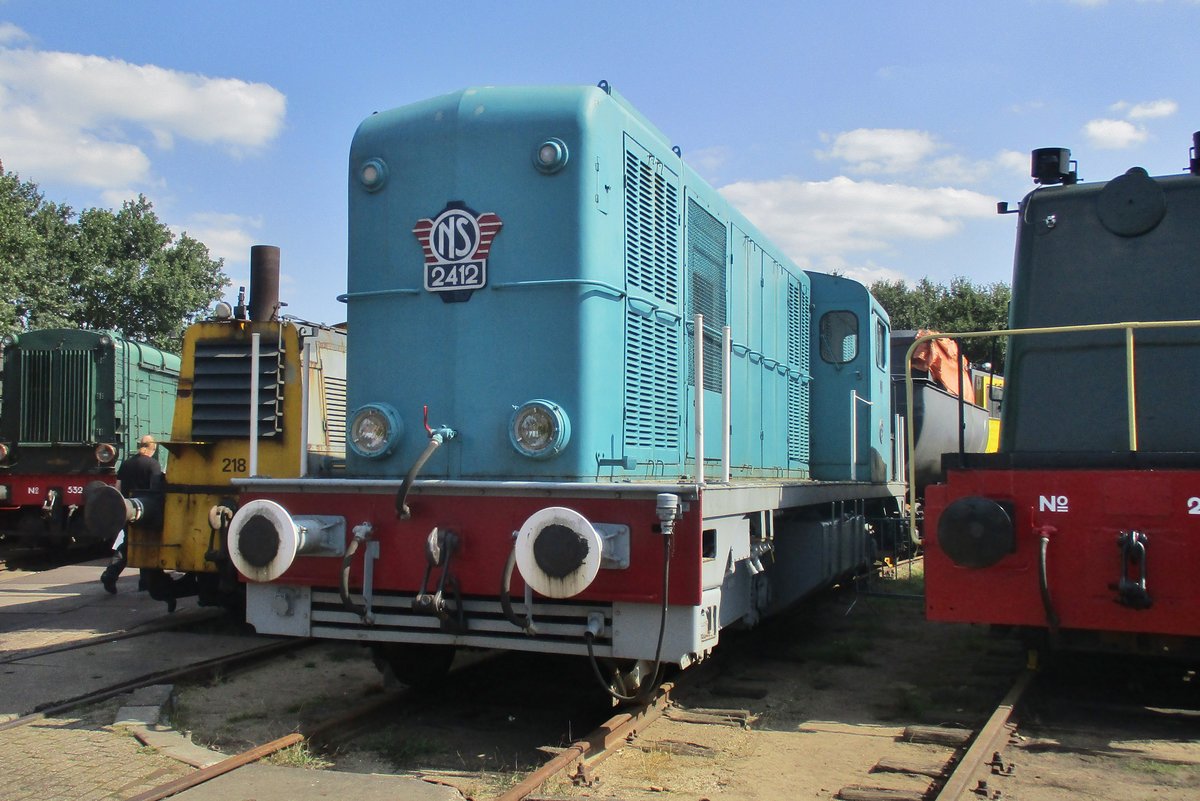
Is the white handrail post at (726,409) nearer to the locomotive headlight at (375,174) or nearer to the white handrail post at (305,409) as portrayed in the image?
the locomotive headlight at (375,174)

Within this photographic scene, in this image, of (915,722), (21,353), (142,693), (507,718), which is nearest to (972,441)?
(915,722)

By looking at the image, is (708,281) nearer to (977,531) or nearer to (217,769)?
(977,531)

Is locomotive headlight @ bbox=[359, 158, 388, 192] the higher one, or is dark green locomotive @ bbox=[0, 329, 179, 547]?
locomotive headlight @ bbox=[359, 158, 388, 192]

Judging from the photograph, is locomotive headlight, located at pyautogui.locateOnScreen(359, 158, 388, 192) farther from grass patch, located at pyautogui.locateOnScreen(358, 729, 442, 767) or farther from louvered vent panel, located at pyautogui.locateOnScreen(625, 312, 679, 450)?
grass patch, located at pyautogui.locateOnScreen(358, 729, 442, 767)

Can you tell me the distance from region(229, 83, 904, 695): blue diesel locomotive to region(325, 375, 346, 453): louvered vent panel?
334 centimetres

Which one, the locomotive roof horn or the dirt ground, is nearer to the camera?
the dirt ground

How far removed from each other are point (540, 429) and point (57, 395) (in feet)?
32.6

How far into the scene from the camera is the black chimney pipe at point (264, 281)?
8.66 meters

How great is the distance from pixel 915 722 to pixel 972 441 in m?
8.34

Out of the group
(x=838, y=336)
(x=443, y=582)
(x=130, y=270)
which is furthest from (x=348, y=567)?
(x=130, y=270)

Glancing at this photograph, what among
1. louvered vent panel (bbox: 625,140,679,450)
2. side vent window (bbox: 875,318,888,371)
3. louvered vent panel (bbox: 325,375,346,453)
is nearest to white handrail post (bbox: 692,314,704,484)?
louvered vent panel (bbox: 625,140,679,450)

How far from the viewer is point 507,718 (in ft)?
17.5

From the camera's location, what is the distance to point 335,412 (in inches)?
347

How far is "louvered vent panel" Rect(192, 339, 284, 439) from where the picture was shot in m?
7.84
